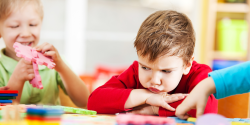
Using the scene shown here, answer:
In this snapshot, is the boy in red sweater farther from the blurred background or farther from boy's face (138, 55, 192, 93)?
the blurred background

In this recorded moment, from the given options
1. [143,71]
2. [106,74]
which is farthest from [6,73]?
[106,74]

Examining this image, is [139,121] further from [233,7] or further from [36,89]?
[233,7]

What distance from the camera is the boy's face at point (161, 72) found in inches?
26.2

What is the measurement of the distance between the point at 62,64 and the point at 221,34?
73.4 inches

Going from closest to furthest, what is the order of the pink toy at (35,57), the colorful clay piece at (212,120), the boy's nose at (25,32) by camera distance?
the colorful clay piece at (212,120) < the pink toy at (35,57) < the boy's nose at (25,32)

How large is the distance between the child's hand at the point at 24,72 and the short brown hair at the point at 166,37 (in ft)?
1.29

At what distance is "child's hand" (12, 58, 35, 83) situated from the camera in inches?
33.8

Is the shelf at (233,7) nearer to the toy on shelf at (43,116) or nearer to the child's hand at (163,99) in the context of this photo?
the child's hand at (163,99)

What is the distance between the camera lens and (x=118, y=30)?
3.11m

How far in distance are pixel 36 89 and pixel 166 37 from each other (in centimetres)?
62

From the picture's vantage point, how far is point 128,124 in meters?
0.44

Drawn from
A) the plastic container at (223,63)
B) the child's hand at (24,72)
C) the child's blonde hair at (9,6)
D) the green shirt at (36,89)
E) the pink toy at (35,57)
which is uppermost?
the child's blonde hair at (9,6)

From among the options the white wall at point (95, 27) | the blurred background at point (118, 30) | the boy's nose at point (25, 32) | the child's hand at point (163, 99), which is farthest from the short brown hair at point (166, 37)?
the white wall at point (95, 27)

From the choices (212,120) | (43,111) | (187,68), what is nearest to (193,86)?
(187,68)
